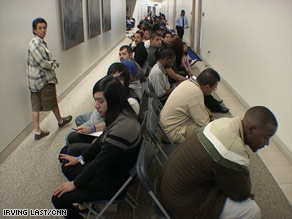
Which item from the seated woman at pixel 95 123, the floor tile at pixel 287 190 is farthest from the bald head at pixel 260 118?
the floor tile at pixel 287 190

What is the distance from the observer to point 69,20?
5.00m

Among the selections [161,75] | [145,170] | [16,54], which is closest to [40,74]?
[16,54]

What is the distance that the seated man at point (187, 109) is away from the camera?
8.03 ft

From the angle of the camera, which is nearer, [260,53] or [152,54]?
[260,53]

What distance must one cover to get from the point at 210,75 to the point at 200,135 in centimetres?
114

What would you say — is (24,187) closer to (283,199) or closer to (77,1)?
(283,199)

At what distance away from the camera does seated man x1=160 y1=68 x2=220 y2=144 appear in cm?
245

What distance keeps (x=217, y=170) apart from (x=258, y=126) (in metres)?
0.35

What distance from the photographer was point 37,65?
10.5ft

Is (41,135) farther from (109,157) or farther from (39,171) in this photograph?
(109,157)

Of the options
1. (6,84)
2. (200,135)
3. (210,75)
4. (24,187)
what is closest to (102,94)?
(200,135)

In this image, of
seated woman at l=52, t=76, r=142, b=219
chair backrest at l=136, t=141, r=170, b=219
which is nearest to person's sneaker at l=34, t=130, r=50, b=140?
seated woman at l=52, t=76, r=142, b=219

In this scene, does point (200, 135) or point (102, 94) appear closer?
point (200, 135)

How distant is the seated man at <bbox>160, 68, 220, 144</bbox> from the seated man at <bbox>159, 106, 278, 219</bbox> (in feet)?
2.91
